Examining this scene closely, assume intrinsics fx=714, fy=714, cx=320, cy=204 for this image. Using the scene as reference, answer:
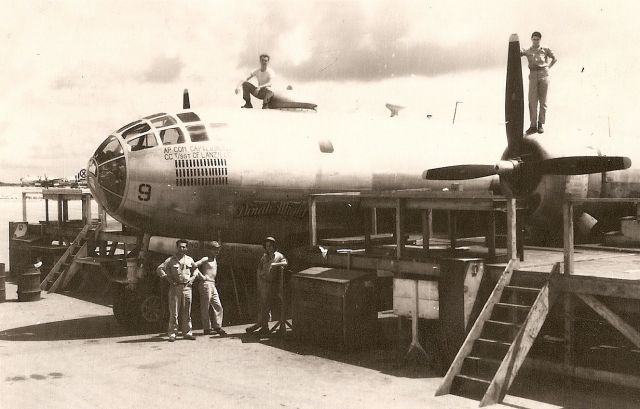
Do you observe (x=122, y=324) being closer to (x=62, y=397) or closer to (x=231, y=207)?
(x=231, y=207)

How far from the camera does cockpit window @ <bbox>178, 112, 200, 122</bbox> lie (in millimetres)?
14672

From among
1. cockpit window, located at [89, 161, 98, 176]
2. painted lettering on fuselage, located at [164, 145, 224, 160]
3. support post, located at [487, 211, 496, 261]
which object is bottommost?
support post, located at [487, 211, 496, 261]

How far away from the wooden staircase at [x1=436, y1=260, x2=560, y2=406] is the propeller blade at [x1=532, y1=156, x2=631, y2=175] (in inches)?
106

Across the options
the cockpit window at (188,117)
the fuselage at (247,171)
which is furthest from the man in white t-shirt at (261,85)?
the cockpit window at (188,117)

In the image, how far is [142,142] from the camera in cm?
1418

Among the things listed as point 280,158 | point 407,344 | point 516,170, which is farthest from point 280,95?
point 407,344

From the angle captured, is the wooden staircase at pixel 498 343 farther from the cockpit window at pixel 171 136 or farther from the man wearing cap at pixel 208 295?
the cockpit window at pixel 171 136

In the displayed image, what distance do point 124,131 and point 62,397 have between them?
6.17 m

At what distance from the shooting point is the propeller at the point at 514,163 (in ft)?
41.9

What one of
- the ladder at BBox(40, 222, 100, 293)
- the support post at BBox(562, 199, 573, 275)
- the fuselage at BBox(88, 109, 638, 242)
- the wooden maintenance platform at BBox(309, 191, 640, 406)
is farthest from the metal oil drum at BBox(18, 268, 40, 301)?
the support post at BBox(562, 199, 573, 275)

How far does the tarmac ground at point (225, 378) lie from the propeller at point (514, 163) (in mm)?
3489

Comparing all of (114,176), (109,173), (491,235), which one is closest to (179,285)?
(114,176)

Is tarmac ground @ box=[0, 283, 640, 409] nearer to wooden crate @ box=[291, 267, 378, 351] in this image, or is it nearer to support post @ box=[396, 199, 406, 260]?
wooden crate @ box=[291, 267, 378, 351]

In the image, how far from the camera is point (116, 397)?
32.0 ft
